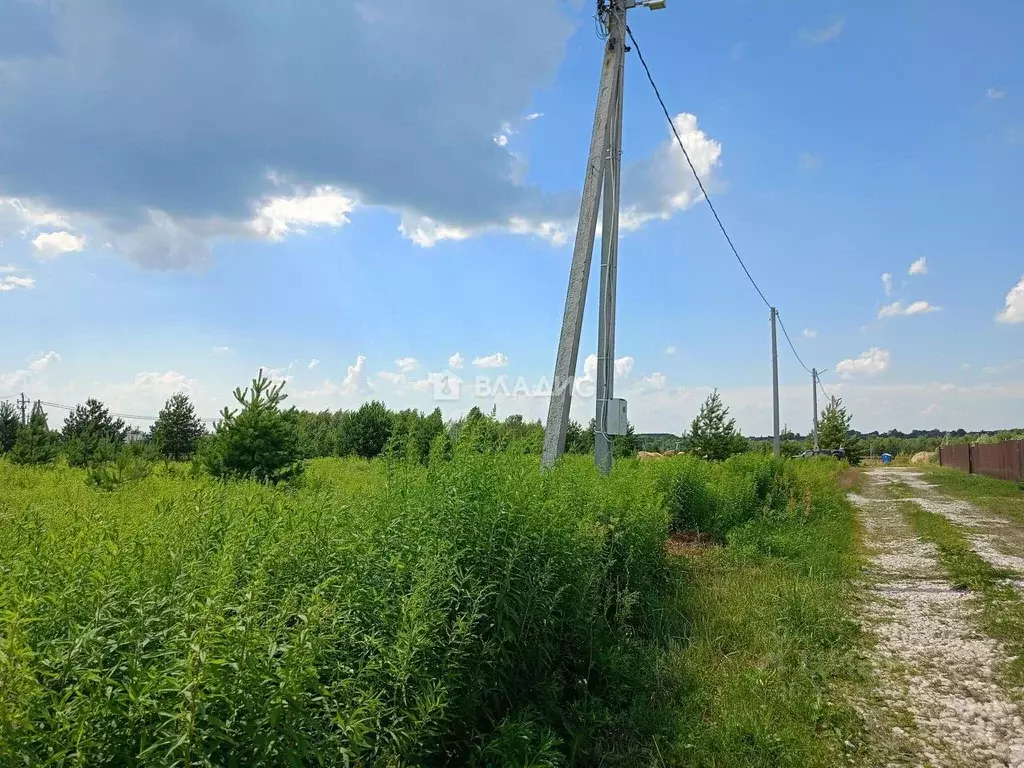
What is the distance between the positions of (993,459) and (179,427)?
1323 inches

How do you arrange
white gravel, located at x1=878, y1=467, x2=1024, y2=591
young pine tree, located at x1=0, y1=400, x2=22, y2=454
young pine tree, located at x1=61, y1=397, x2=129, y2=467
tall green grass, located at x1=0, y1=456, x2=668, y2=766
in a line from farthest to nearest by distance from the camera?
young pine tree, located at x1=0, y1=400, x2=22, y2=454, young pine tree, located at x1=61, y1=397, x2=129, y2=467, white gravel, located at x1=878, y1=467, x2=1024, y2=591, tall green grass, located at x1=0, y1=456, x2=668, y2=766

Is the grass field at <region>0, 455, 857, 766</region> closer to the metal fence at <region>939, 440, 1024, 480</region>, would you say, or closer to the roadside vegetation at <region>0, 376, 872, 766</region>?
the roadside vegetation at <region>0, 376, 872, 766</region>

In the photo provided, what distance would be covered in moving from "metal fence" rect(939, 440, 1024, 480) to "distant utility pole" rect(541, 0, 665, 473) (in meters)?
24.4

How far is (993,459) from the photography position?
97.5 feet

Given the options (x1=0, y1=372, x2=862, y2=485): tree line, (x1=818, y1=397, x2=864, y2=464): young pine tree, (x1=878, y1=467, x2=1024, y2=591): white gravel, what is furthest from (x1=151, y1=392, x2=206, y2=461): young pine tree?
(x1=818, y1=397, x2=864, y2=464): young pine tree

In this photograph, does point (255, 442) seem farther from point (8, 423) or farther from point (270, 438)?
point (8, 423)

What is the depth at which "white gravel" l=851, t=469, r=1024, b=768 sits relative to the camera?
3.86 metres

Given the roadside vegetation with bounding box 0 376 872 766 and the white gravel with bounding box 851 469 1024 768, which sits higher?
the roadside vegetation with bounding box 0 376 872 766

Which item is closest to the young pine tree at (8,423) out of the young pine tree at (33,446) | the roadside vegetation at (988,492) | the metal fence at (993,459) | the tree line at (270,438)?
the tree line at (270,438)

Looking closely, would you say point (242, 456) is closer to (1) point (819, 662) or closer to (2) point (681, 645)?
(2) point (681, 645)

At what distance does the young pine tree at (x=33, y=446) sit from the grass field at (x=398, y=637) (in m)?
10.9

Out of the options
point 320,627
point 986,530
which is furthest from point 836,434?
point 320,627

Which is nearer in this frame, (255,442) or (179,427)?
(255,442)

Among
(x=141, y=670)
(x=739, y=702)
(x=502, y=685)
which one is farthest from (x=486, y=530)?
(x=739, y=702)
